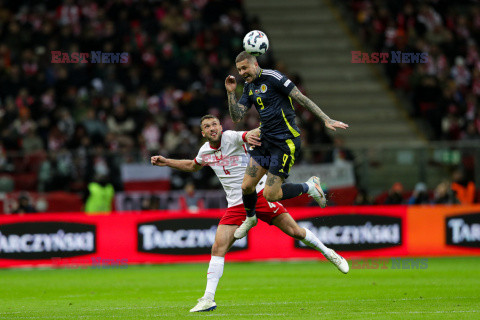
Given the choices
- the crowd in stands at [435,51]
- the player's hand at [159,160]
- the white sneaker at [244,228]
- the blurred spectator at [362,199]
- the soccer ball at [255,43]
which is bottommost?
the blurred spectator at [362,199]

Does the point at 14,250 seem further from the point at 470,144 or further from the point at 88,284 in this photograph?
the point at 470,144

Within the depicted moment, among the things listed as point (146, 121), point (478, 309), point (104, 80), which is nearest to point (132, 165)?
point (146, 121)

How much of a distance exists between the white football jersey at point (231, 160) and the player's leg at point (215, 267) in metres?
0.45

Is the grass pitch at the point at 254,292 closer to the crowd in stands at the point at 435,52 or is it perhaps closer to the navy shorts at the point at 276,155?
the navy shorts at the point at 276,155

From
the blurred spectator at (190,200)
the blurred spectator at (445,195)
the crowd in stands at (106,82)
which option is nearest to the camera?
the blurred spectator at (445,195)

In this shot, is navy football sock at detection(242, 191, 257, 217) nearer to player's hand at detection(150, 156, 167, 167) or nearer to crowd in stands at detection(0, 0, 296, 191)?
player's hand at detection(150, 156, 167, 167)

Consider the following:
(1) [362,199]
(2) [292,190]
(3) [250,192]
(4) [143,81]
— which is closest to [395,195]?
(1) [362,199]

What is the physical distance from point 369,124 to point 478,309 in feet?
60.7

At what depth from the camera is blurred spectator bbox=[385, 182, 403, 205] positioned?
20.7 metres

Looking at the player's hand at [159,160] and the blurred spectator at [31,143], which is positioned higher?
the blurred spectator at [31,143]

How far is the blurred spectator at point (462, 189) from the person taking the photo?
20781 millimetres

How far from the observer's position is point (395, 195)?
68.1ft

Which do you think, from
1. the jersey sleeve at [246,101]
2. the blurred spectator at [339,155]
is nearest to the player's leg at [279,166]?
the jersey sleeve at [246,101]

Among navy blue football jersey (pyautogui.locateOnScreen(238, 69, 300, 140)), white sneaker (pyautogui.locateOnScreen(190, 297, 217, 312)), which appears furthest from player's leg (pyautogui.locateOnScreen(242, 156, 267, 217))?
white sneaker (pyautogui.locateOnScreen(190, 297, 217, 312))
